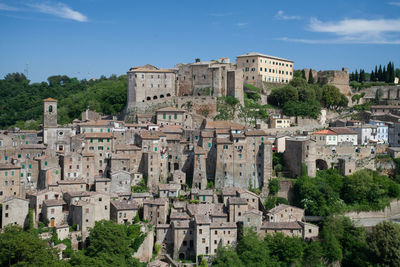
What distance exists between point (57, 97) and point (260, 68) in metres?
47.1

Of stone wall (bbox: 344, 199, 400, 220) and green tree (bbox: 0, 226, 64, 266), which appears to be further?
stone wall (bbox: 344, 199, 400, 220)

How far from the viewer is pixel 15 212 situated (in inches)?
1619

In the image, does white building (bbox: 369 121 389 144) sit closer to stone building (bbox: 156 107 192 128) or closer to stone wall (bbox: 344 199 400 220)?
stone wall (bbox: 344 199 400 220)

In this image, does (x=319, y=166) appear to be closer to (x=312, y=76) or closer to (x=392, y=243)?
(x=392, y=243)

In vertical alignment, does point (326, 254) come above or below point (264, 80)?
below

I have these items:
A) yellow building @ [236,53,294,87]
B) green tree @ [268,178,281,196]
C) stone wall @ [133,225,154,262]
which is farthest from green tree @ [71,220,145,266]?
yellow building @ [236,53,294,87]

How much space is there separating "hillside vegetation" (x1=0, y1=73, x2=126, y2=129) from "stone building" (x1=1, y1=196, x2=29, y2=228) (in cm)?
2943

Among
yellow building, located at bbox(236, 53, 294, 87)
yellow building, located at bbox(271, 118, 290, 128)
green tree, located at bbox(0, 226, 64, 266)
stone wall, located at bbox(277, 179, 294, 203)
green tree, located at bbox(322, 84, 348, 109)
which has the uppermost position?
yellow building, located at bbox(236, 53, 294, 87)

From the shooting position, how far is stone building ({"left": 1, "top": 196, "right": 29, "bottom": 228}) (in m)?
40.9

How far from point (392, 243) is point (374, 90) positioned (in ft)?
141

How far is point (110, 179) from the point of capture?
47281 millimetres

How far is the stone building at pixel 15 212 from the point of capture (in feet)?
134

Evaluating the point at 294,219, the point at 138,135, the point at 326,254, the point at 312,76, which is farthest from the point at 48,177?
the point at 312,76

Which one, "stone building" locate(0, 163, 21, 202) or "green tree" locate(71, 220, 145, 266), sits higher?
"stone building" locate(0, 163, 21, 202)
